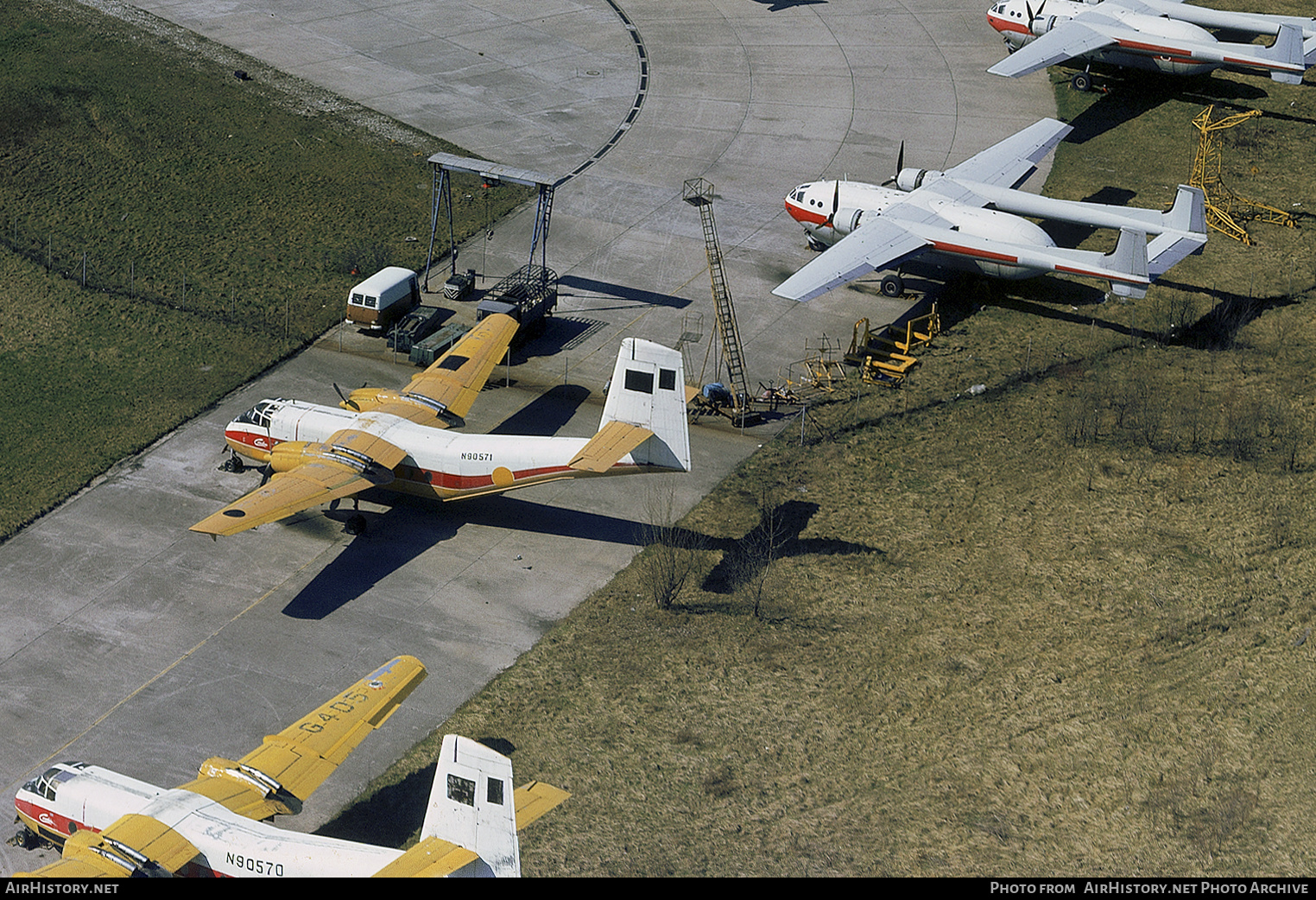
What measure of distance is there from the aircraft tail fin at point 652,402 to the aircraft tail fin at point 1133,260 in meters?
20.6

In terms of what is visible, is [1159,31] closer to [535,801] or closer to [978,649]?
[978,649]

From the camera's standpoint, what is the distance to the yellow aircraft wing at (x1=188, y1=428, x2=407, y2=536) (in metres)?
38.0

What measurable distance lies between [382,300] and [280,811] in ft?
93.2

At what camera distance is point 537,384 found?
2026 inches

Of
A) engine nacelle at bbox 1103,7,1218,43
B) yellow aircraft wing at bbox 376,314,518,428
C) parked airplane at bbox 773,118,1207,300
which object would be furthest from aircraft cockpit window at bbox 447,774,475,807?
engine nacelle at bbox 1103,7,1218,43

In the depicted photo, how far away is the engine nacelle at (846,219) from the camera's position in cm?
5706

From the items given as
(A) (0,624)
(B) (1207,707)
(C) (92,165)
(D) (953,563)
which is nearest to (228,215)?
(C) (92,165)

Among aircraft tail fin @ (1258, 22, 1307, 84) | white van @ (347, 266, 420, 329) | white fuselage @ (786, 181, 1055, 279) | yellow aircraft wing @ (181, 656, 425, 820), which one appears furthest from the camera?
aircraft tail fin @ (1258, 22, 1307, 84)

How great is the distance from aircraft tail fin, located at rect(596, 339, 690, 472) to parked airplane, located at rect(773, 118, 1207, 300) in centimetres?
1160

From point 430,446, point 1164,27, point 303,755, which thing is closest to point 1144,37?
point 1164,27

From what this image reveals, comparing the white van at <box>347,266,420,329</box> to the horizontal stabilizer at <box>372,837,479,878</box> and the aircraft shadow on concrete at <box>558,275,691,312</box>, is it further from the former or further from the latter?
the horizontal stabilizer at <box>372,837,479,878</box>

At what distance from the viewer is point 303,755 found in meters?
29.8

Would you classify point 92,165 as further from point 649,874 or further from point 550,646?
point 649,874

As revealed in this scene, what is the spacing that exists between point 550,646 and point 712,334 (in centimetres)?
1933
